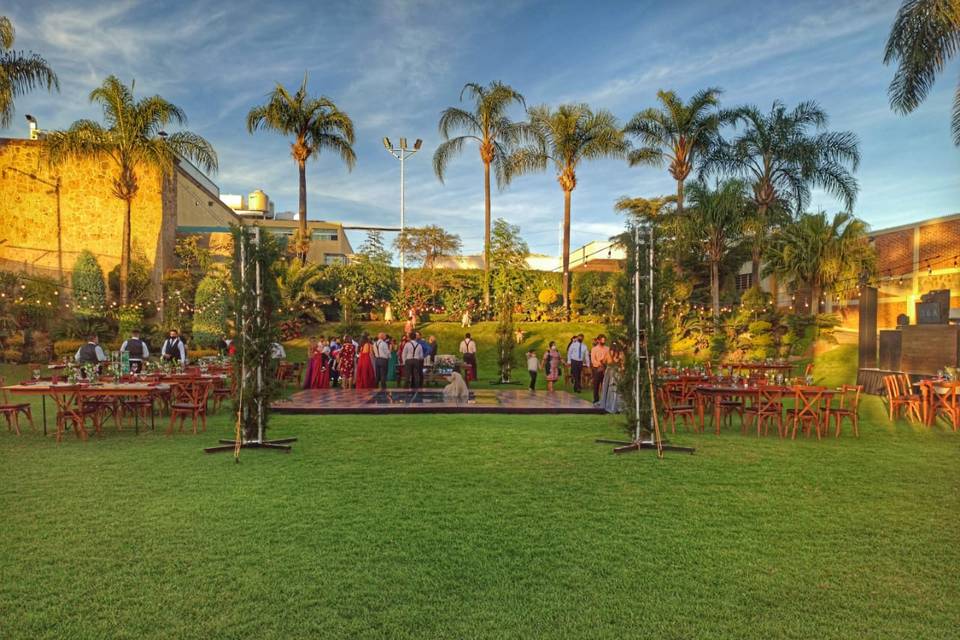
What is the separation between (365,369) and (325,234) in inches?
1186

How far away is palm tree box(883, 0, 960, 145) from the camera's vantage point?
13.4 metres

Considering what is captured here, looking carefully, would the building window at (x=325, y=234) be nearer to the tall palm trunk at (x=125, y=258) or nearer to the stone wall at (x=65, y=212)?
the stone wall at (x=65, y=212)

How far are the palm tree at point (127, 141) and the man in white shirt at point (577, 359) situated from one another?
49.5 ft

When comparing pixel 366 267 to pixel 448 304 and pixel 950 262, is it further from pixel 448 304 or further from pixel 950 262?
pixel 950 262

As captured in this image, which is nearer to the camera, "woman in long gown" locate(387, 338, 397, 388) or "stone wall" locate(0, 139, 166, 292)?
"woman in long gown" locate(387, 338, 397, 388)

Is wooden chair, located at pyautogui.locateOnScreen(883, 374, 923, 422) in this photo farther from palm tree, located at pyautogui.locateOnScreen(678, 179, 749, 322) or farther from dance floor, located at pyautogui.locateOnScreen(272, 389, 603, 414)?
palm tree, located at pyautogui.locateOnScreen(678, 179, 749, 322)

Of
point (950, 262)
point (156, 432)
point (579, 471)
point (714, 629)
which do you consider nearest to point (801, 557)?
point (714, 629)

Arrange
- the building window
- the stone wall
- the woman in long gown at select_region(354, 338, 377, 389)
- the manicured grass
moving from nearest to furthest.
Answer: the manicured grass → the woman in long gown at select_region(354, 338, 377, 389) → the stone wall → the building window

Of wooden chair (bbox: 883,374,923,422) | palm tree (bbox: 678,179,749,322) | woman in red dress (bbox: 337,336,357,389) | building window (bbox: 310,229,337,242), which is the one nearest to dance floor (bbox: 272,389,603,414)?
woman in red dress (bbox: 337,336,357,389)

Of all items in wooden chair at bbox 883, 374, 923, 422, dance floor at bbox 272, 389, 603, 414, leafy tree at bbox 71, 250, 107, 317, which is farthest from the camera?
leafy tree at bbox 71, 250, 107, 317

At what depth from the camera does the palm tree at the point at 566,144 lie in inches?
989

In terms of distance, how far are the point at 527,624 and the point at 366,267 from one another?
2526cm

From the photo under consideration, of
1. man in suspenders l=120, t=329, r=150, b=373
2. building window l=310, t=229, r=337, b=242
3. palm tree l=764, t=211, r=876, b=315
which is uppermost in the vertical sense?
building window l=310, t=229, r=337, b=242

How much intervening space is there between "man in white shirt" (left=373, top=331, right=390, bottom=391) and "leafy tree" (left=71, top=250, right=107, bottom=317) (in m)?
12.7
